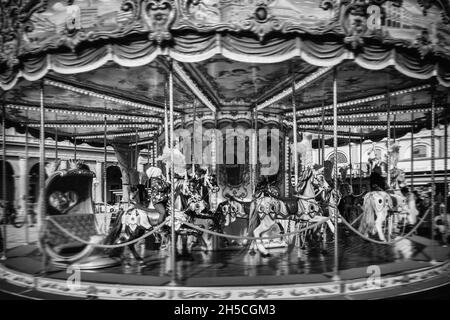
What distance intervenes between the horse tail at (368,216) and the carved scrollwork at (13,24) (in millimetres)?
7659

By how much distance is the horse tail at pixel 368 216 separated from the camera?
8.90 metres

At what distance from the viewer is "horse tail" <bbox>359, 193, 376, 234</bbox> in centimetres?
890

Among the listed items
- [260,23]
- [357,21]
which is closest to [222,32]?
[260,23]

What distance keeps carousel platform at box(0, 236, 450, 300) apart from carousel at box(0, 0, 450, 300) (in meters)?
0.03

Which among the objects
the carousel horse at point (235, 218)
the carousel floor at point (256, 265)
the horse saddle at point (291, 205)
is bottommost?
the carousel floor at point (256, 265)

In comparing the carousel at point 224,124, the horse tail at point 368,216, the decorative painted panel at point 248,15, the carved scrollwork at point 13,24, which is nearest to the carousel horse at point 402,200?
the carousel at point 224,124

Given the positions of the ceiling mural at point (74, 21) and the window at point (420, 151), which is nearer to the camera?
the ceiling mural at point (74, 21)

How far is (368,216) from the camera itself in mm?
9023

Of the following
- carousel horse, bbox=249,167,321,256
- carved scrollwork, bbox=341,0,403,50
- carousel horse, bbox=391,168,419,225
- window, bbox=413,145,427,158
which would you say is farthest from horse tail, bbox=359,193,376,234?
window, bbox=413,145,427,158

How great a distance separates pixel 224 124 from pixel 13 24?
5.40 metres

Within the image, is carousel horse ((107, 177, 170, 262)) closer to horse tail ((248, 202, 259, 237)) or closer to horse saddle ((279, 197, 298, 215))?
horse tail ((248, 202, 259, 237))

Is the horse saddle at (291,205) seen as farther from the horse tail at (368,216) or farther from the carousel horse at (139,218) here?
the carousel horse at (139,218)

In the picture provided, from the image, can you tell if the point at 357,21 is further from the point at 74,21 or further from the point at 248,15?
the point at 74,21
